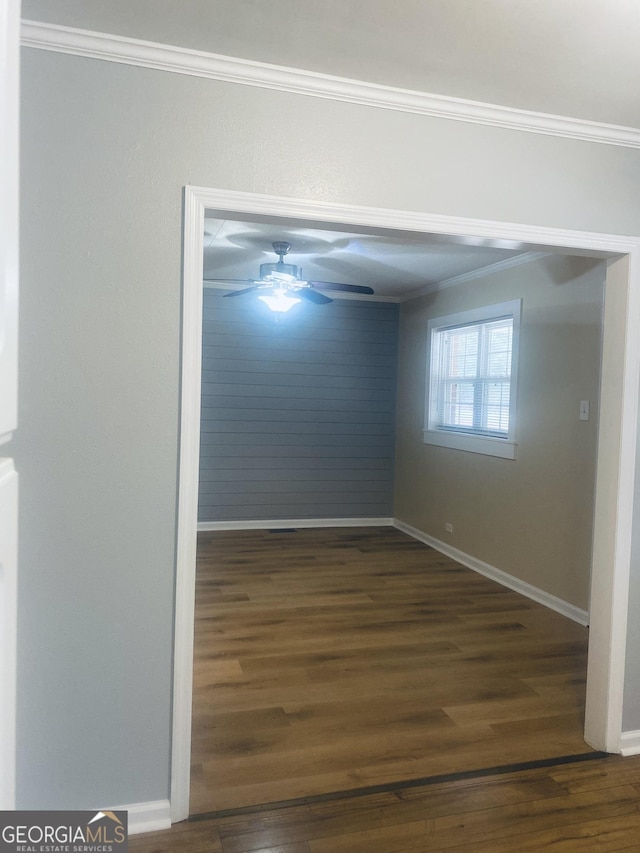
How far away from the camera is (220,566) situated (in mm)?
5246

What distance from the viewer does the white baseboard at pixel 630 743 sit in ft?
8.66

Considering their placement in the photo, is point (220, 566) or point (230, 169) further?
point (220, 566)

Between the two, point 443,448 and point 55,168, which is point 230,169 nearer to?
point 55,168

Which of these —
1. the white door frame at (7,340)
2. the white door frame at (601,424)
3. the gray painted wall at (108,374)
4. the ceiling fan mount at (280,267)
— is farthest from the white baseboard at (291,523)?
the white door frame at (7,340)

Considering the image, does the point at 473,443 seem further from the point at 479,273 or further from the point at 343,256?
the point at 343,256

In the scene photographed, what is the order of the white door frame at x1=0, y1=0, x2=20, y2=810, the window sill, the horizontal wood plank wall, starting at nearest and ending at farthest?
the white door frame at x1=0, y1=0, x2=20, y2=810
the window sill
the horizontal wood plank wall

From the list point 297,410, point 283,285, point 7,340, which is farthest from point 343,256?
point 7,340

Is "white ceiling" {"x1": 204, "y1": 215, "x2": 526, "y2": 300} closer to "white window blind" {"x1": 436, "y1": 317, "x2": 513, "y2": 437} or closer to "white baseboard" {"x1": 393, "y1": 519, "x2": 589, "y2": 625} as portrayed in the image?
"white window blind" {"x1": 436, "y1": 317, "x2": 513, "y2": 437}

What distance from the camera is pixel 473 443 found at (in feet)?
17.8

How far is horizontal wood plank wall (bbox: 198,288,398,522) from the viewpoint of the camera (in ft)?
21.3

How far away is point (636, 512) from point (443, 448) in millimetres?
3368

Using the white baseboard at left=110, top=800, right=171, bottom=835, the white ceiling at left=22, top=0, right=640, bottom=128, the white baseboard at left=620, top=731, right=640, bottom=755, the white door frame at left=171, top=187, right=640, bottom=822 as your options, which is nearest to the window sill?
the white door frame at left=171, top=187, right=640, bottom=822

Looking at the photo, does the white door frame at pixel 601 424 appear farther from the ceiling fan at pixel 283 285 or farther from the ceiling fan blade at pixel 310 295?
the ceiling fan blade at pixel 310 295

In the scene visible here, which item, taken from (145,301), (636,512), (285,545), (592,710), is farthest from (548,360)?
(145,301)
